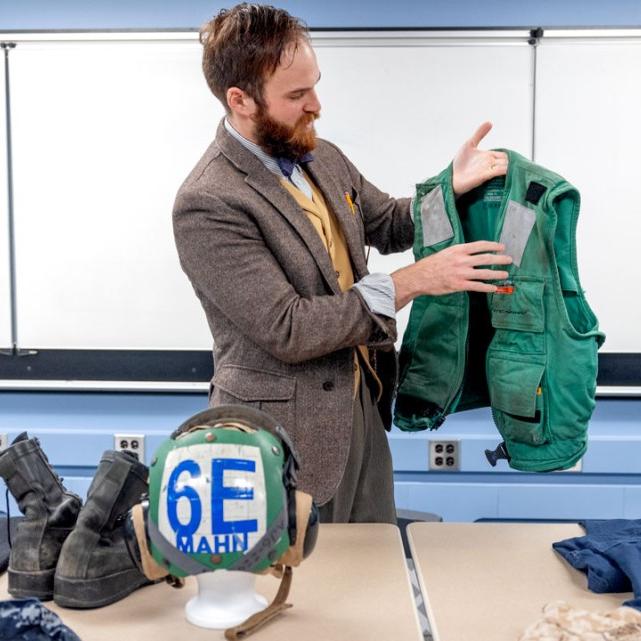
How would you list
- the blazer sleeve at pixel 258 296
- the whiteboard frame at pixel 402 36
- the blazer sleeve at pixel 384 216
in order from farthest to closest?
the whiteboard frame at pixel 402 36 < the blazer sleeve at pixel 384 216 < the blazer sleeve at pixel 258 296

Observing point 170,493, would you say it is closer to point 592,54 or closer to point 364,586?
point 364,586

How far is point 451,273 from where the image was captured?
170cm

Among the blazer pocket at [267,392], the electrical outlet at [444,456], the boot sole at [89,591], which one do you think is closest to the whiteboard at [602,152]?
the electrical outlet at [444,456]

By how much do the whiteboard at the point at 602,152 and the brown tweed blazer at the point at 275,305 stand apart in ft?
4.41

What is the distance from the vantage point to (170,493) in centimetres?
112

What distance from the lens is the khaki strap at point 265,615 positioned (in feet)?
3.93

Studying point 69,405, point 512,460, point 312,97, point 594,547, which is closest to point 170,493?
point 594,547

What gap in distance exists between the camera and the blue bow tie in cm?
183

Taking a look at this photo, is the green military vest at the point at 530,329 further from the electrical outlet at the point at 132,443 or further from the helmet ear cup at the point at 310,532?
the electrical outlet at the point at 132,443

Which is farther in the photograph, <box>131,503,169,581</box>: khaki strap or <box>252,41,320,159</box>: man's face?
<box>252,41,320,159</box>: man's face

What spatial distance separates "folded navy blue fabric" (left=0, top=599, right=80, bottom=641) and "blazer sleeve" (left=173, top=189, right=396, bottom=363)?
712mm

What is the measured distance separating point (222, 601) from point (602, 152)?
2.22 m

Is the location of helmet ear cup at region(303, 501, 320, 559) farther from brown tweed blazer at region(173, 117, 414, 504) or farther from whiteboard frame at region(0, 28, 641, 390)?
whiteboard frame at region(0, 28, 641, 390)

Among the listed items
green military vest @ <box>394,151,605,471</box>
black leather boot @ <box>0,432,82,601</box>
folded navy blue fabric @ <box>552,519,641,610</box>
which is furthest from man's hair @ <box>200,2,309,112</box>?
folded navy blue fabric @ <box>552,519,641,610</box>
